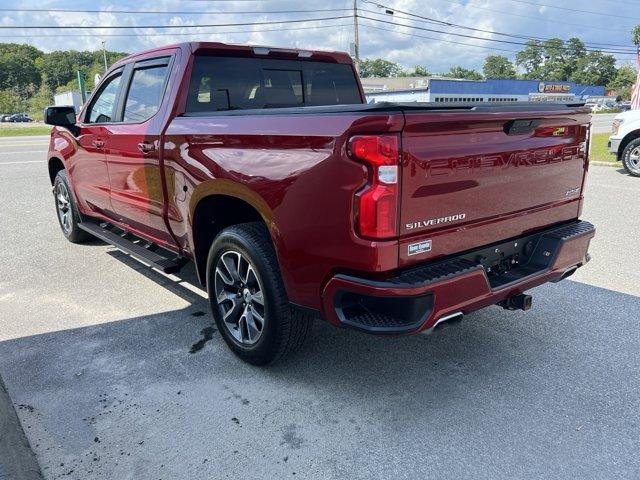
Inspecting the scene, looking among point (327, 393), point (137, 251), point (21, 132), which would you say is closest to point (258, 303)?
point (327, 393)

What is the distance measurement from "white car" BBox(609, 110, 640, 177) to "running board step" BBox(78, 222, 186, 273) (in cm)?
1008

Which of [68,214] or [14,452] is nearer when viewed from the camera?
[14,452]

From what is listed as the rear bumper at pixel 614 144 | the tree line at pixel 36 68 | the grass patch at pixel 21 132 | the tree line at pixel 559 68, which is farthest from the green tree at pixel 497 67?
the rear bumper at pixel 614 144

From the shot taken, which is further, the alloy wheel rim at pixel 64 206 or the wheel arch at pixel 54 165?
the wheel arch at pixel 54 165

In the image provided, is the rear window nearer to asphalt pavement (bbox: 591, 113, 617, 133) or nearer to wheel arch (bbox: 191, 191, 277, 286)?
wheel arch (bbox: 191, 191, 277, 286)

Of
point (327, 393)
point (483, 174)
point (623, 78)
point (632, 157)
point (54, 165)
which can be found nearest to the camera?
point (483, 174)

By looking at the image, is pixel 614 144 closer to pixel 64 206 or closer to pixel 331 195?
pixel 64 206

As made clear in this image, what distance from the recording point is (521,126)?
118 inches

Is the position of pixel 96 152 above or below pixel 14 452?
above

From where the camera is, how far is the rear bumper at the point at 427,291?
2.57m

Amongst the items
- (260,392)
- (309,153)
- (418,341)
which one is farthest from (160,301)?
(309,153)

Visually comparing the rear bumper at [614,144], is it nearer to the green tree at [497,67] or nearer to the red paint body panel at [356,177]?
the red paint body panel at [356,177]

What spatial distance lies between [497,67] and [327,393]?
157 metres

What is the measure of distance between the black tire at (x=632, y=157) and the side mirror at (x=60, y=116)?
1029 cm
